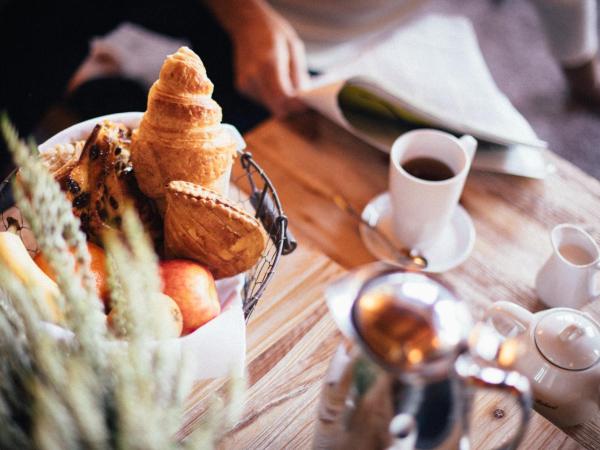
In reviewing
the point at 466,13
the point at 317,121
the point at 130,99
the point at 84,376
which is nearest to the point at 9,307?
the point at 84,376

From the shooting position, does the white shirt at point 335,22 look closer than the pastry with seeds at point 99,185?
No

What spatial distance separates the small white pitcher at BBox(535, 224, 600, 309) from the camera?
0.72 metres

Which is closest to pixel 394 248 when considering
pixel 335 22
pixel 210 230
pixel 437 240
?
pixel 437 240

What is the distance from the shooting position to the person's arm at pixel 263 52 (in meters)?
1.12

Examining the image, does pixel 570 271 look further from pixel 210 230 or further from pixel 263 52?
pixel 263 52

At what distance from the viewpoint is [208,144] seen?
61 cm

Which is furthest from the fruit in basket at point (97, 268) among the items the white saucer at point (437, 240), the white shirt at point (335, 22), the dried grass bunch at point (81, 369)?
the white shirt at point (335, 22)

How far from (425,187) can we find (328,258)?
157 millimetres

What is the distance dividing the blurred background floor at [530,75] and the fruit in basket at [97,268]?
1.56 meters

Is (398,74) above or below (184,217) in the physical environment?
below

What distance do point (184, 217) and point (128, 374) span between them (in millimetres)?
235

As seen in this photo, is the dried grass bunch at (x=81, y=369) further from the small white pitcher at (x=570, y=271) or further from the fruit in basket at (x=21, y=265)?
the small white pitcher at (x=570, y=271)

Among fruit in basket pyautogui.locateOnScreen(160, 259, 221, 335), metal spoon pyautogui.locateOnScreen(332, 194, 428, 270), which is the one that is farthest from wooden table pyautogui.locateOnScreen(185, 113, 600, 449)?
fruit in basket pyautogui.locateOnScreen(160, 259, 221, 335)

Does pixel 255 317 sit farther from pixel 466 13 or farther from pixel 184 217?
pixel 466 13
